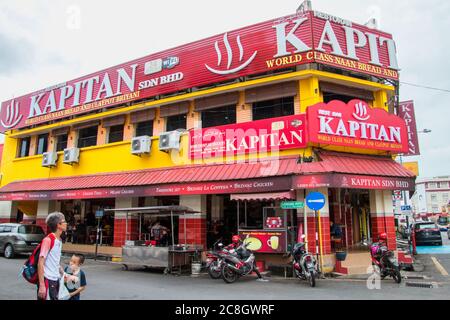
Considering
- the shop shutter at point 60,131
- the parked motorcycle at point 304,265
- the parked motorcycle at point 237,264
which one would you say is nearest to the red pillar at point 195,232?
the parked motorcycle at point 237,264

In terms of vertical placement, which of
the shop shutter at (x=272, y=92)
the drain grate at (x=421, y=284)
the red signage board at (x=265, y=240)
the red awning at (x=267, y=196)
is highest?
the shop shutter at (x=272, y=92)

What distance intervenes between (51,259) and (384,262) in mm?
9816

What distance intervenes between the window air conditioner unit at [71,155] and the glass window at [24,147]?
18.4 ft

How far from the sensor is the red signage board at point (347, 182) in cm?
1195

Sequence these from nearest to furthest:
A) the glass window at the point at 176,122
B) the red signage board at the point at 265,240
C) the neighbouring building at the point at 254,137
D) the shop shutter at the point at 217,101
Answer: the red signage board at the point at 265,240, the neighbouring building at the point at 254,137, the shop shutter at the point at 217,101, the glass window at the point at 176,122

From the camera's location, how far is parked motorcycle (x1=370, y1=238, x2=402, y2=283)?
10.9 metres

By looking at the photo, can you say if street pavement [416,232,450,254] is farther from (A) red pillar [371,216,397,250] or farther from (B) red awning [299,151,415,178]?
(B) red awning [299,151,415,178]

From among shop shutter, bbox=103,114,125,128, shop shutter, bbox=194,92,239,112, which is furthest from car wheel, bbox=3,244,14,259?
shop shutter, bbox=194,92,239,112

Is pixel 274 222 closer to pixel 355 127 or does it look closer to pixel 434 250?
pixel 355 127

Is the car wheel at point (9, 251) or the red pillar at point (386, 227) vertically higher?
the red pillar at point (386, 227)

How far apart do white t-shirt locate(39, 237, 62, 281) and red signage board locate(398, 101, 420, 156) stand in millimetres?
16439

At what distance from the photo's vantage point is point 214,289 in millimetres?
10008

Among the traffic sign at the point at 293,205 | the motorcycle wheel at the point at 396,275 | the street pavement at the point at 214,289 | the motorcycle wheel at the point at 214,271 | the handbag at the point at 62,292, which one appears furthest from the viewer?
the traffic sign at the point at 293,205

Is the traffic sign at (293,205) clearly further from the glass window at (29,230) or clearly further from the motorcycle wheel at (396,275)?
the glass window at (29,230)
